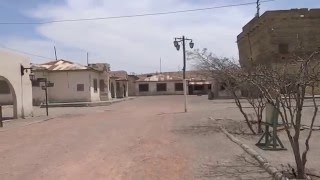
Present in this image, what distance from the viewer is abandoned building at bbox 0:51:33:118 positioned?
85.0ft

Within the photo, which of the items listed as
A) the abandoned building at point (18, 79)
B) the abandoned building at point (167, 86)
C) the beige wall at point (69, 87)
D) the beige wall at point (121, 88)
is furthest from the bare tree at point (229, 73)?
the abandoned building at point (167, 86)

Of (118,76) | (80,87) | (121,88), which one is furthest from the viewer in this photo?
(118,76)

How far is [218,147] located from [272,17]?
39199mm

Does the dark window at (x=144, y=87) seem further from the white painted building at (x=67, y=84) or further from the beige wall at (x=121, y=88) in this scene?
the white painted building at (x=67, y=84)

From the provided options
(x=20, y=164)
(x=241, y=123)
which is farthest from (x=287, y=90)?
(x=241, y=123)

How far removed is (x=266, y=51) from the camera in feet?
165

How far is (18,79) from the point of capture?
27.5m

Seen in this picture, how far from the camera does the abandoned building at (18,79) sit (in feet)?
85.0

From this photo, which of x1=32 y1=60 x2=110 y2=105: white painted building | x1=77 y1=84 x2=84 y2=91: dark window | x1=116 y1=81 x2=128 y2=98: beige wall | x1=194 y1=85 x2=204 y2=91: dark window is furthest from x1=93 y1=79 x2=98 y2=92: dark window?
x1=194 y1=85 x2=204 y2=91: dark window


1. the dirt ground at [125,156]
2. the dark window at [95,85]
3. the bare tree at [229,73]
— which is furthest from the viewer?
the dark window at [95,85]

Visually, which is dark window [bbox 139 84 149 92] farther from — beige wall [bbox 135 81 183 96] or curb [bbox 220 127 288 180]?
curb [bbox 220 127 288 180]

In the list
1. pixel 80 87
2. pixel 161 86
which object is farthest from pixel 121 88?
pixel 80 87

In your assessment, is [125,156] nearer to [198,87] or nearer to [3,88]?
[3,88]

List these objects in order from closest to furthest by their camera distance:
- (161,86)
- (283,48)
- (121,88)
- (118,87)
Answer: (283,48)
(118,87)
(121,88)
(161,86)
